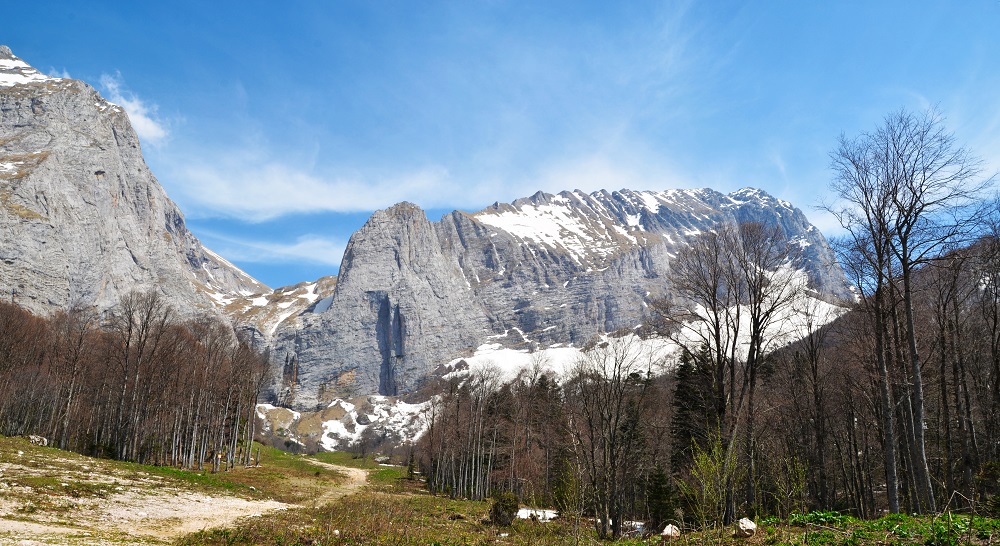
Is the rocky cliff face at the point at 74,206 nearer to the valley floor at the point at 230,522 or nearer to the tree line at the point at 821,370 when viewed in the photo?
the valley floor at the point at 230,522

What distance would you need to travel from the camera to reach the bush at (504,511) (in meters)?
21.9

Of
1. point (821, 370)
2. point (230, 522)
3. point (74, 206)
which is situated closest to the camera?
point (230, 522)

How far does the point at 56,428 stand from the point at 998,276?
61.9m

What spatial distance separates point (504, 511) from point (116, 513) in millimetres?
14132

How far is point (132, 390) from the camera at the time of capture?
134ft

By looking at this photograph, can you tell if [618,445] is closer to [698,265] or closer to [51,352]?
[698,265]

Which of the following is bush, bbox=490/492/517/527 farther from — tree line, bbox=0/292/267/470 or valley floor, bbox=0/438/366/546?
tree line, bbox=0/292/267/470

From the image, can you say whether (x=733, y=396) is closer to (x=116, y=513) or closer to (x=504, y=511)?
(x=504, y=511)

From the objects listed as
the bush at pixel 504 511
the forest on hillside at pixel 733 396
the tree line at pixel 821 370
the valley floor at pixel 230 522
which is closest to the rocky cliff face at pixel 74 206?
the forest on hillside at pixel 733 396

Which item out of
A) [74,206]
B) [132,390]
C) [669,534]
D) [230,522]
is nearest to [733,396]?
[669,534]

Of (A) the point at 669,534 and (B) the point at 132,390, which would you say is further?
(B) the point at 132,390

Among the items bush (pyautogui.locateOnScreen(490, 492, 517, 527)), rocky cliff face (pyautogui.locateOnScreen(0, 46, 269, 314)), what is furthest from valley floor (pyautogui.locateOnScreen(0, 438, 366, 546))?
rocky cliff face (pyautogui.locateOnScreen(0, 46, 269, 314))

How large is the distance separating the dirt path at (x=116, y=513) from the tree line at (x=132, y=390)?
59.2ft

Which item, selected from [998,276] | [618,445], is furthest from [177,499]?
[998,276]
